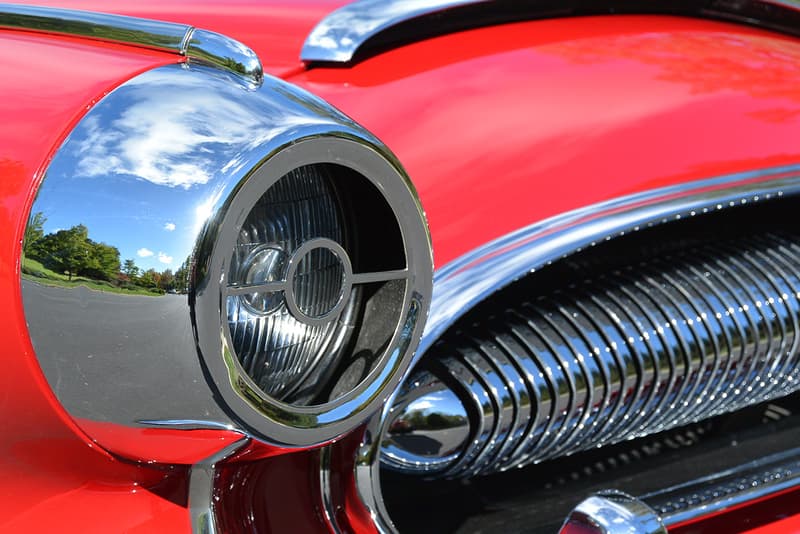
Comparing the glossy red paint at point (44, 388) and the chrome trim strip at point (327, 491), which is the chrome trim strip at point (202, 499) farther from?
the chrome trim strip at point (327, 491)

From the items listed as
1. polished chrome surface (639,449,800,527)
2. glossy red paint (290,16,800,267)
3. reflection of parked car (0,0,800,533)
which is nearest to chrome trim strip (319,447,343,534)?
reflection of parked car (0,0,800,533)

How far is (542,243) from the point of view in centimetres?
105

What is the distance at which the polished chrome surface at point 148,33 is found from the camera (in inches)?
31.4

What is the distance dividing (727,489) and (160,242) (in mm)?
717

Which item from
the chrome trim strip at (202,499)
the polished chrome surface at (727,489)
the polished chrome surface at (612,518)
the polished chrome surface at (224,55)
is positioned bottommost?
the polished chrome surface at (727,489)

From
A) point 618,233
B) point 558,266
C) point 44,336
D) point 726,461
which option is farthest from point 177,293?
point 726,461

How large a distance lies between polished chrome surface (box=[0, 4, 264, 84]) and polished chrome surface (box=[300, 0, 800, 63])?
0.34 meters

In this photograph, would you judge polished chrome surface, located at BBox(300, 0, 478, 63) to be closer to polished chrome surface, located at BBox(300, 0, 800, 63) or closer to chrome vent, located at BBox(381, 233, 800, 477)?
polished chrome surface, located at BBox(300, 0, 800, 63)

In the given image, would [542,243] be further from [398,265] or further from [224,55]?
[224,55]

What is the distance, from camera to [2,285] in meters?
0.70

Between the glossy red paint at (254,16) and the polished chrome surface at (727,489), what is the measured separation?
628mm

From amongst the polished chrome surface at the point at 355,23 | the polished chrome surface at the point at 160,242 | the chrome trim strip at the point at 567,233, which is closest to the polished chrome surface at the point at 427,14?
the polished chrome surface at the point at 355,23

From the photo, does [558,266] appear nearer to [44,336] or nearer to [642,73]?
[642,73]

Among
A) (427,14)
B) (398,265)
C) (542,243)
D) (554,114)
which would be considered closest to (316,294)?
(398,265)
